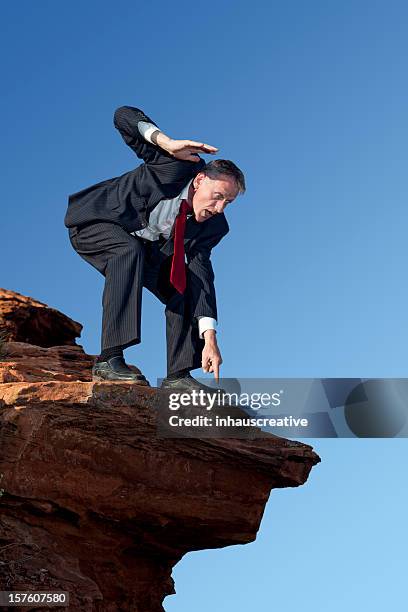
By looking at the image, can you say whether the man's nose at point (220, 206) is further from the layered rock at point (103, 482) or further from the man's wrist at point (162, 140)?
the layered rock at point (103, 482)

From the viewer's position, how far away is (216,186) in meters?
9.38

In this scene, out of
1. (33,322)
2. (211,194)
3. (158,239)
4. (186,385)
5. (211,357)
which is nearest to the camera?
(211,357)

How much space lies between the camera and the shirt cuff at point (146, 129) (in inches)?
369

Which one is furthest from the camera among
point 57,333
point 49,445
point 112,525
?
point 57,333

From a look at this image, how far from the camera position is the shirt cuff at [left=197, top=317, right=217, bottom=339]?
9656 mm

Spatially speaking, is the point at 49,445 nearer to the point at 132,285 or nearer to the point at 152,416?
the point at 152,416

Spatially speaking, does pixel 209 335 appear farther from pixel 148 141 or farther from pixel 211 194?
pixel 148 141

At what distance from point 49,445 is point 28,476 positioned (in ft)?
1.19

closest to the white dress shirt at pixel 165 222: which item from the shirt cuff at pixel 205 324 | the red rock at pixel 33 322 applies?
the shirt cuff at pixel 205 324

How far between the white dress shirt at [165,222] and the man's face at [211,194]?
0.18 m

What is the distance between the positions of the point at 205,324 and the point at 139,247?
101 centimetres

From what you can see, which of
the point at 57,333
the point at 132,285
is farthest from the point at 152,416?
the point at 57,333

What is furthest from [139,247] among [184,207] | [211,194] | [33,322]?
[33,322]

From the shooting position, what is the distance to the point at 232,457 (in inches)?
390
